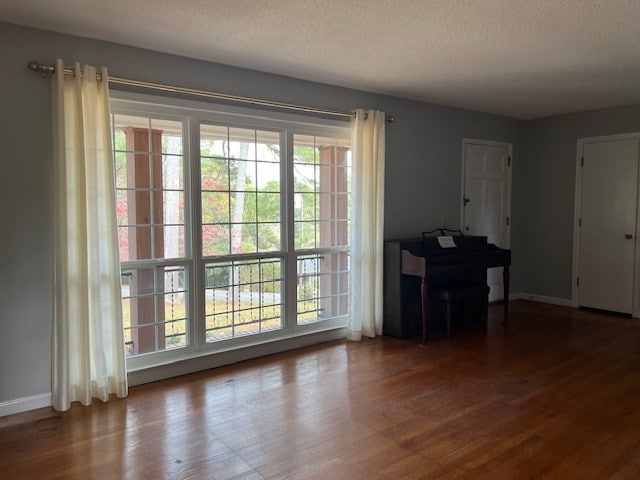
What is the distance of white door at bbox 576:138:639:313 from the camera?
5.27 m

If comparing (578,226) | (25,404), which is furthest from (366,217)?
(578,226)

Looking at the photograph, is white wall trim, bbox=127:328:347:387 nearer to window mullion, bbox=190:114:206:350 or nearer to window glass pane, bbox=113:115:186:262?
window mullion, bbox=190:114:206:350

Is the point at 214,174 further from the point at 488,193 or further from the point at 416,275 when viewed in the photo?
the point at 488,193

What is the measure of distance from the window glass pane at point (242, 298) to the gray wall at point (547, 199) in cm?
362

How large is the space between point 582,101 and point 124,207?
4.63m

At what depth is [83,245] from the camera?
2920 millimetres

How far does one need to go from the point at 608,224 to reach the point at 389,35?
393cm

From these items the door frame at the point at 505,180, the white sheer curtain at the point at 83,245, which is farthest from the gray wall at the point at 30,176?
the door frame at the point at 505,180

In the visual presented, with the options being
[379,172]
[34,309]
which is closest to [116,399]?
[34,309]

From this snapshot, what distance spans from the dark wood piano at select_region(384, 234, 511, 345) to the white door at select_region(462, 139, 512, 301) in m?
1.03

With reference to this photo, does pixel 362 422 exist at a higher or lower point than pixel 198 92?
lower

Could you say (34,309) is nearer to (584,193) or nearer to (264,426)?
(264,426)

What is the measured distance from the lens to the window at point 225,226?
11.1ft

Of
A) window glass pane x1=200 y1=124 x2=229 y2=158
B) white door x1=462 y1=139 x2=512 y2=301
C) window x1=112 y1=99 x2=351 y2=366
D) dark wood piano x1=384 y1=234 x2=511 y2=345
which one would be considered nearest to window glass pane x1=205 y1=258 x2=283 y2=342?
window x1=112 y1=99 x2=351 y2=366
